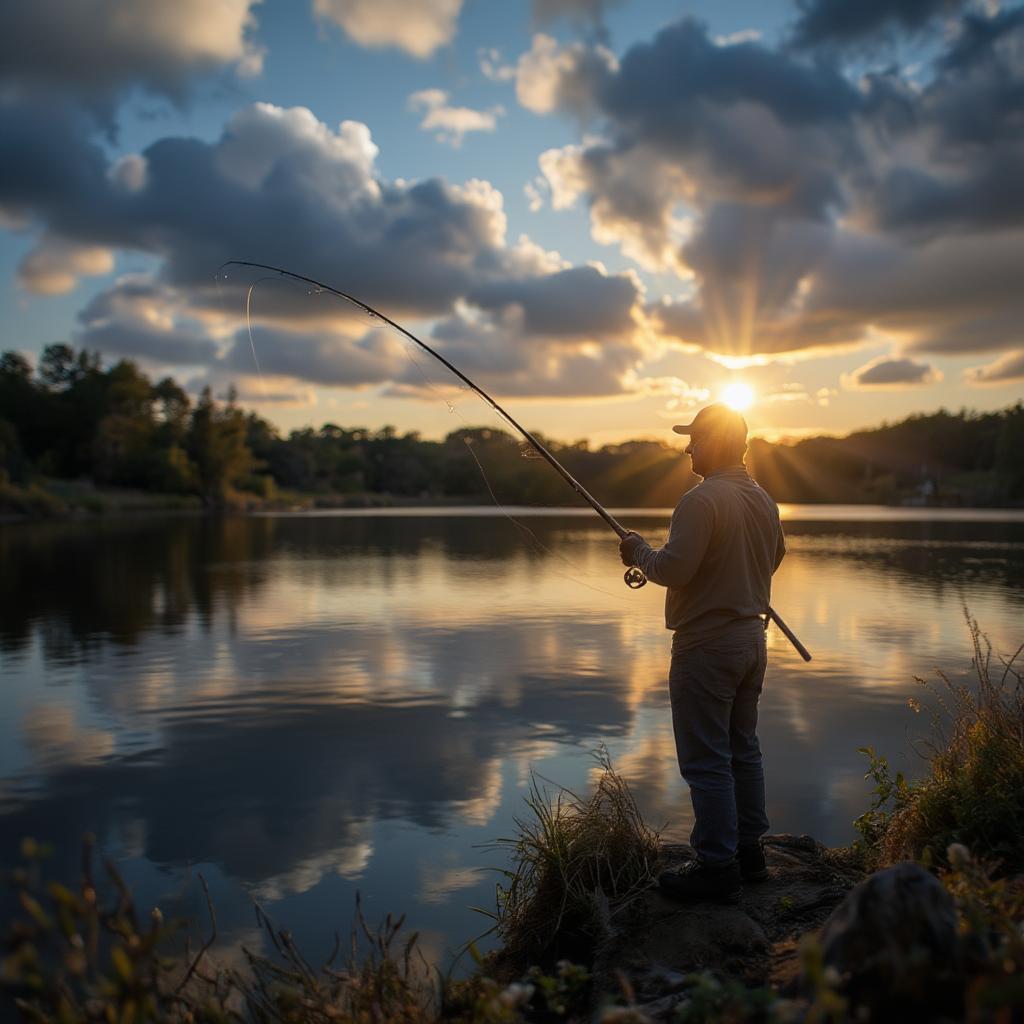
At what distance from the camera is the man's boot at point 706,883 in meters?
4.29

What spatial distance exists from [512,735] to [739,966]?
5238mm

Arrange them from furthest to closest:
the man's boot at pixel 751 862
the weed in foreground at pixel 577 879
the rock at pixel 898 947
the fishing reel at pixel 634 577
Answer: the fishing reel at pixel 634 577
the man's boot at pixel 751 862
the weed in foreground at pixel 577 879
the rock at pixel 898 947

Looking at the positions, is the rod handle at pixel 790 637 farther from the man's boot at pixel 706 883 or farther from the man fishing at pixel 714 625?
the man's boot at pixel 706 883

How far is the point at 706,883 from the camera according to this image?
14.1 ft

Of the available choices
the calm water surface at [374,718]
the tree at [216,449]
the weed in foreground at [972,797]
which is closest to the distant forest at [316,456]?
the tree at [216,449]

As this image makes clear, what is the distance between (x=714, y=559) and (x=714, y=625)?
1.00 ft

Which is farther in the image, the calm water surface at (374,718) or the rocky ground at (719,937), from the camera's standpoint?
the calm water surface at (374,718)

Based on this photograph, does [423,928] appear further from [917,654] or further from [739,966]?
[917,654]

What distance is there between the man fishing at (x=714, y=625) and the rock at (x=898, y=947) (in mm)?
1543

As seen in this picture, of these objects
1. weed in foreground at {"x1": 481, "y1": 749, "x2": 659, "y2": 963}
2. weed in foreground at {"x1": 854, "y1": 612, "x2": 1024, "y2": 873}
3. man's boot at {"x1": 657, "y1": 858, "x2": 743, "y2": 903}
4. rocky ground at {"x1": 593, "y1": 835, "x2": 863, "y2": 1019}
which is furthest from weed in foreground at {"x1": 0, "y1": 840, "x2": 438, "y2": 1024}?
weed in foreground at {"x1": 854, "y1": 612, "x2": 1024, "y2": 873}

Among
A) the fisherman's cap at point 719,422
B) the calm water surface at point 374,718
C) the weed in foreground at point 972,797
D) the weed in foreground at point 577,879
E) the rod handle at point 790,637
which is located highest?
the fisherman's cap at point 719,422

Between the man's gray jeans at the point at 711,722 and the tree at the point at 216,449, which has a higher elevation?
the tree at the point at 216,449

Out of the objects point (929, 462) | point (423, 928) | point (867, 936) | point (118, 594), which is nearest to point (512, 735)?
point (423, 928)

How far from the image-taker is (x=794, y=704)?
1030cm
